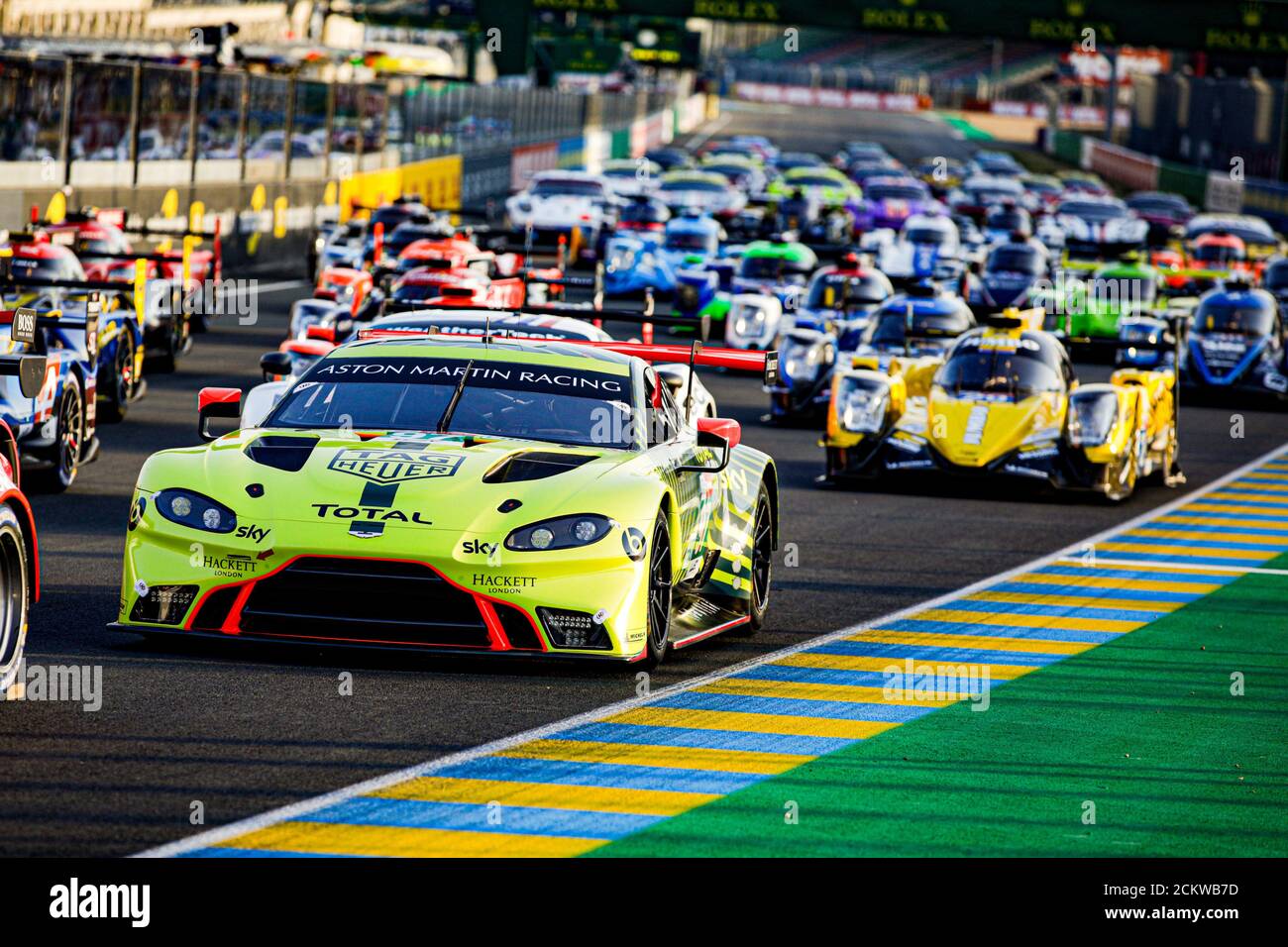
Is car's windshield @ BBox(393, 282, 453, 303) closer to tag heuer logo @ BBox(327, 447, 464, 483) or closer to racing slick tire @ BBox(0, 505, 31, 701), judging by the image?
tag heuer logo @ BBox(327, 447, 464, 483)

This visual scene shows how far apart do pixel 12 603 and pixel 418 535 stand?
167cm

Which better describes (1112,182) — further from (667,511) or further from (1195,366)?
(667,511)

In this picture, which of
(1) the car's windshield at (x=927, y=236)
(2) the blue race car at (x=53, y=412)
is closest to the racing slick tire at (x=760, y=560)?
(2) the blue race car at (x=53, y=412)

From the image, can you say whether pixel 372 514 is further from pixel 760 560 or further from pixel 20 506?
pixel 760 560

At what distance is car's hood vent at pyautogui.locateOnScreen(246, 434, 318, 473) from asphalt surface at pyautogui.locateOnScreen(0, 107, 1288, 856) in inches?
29.8

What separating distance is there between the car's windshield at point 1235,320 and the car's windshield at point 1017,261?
879 centimetres

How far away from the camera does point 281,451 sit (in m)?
10.4

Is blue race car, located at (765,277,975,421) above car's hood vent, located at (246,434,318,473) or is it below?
below

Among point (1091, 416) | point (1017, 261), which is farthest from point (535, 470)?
point (1017, 261)

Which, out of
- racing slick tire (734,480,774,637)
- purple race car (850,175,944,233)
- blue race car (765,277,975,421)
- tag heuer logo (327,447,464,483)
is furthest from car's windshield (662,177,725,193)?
tag heuer logo (327,447,464,483)

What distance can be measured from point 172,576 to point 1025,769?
3.40 metres

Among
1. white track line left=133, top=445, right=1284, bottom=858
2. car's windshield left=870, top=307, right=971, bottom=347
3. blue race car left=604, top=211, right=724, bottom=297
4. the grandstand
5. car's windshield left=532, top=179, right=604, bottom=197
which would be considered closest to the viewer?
Result: white track line left=133, top=445, right=1284, bottom=858

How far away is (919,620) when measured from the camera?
12805 millimetres

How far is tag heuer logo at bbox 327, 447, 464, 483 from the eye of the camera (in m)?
10.1
